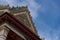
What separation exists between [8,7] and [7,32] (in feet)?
25.5

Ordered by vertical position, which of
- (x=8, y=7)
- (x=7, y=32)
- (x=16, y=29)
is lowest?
(x=7, y=32)

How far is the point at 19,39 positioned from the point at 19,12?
23.7ft

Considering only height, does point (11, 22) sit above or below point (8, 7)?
below

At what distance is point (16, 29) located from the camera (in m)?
18.2

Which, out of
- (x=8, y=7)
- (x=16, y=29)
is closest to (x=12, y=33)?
(x=16, y=29)

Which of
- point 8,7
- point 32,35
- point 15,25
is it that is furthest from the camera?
point 8,7

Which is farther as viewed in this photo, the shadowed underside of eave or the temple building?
the shadowed underside of eave

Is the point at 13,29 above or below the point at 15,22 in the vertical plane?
below

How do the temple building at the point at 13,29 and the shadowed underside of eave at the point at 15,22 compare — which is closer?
the temple building at the point at 13,29

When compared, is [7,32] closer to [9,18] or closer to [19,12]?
[9,18]

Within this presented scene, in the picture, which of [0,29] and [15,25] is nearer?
[0,29]

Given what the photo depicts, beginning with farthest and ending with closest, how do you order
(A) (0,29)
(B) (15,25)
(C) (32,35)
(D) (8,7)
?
1. (D) (8,7)
2. (C) (32,35)
3. (B) (15,25)
4. (A) (0,29)

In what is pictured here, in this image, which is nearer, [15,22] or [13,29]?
[13,29]

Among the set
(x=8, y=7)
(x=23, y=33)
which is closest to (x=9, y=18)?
(x=23, y=33)
